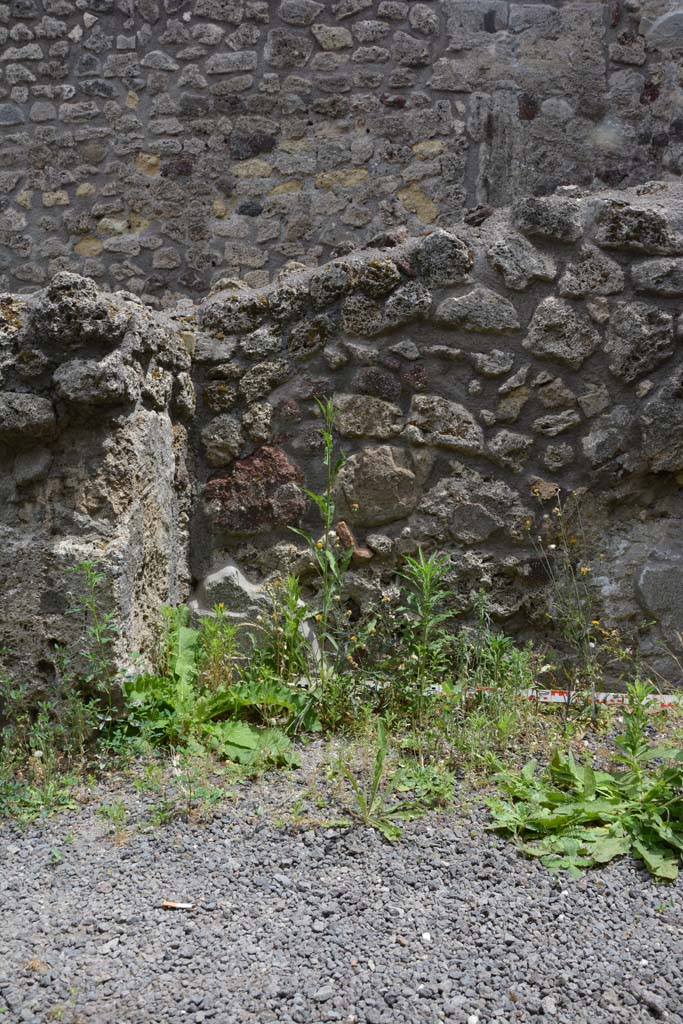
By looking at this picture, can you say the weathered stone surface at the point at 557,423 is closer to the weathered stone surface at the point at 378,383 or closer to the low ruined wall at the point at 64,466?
the weathered stone surface at the point at 378,383

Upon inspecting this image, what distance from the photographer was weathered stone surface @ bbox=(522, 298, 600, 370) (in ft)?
11.2

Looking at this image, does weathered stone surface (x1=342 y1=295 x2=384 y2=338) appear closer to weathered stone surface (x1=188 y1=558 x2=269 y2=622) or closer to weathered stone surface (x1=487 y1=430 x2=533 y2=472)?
weathered stone surface (x1=487 y1=430 x2=533 y2=472)

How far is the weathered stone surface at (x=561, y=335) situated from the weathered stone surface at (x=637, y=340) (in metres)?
0.08

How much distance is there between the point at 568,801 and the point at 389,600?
1.11 m

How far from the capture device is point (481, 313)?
3.41 metres

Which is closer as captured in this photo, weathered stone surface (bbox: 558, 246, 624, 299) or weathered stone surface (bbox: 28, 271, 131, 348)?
weathered stone surface (bbox: 28, 271, 131, 348)

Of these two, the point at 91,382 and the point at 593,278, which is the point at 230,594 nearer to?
the point at 91,382

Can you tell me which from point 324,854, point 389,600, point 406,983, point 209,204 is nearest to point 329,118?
point 209,204

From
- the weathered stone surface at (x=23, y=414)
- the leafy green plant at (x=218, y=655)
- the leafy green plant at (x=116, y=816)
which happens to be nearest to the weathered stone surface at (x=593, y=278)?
the leafy green plant at (x=218, y=655)

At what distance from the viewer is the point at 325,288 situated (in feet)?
11.4

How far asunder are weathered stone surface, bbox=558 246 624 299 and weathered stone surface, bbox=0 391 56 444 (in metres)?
1.86

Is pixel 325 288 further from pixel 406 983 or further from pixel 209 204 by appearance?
pixel 209 204

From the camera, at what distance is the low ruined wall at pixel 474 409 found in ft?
11.2

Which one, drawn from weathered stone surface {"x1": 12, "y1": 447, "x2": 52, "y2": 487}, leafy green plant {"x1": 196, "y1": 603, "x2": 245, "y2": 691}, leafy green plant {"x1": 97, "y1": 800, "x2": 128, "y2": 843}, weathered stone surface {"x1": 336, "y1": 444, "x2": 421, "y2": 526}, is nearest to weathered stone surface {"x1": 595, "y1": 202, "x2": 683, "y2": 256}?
weathered stone surface {"x1": 336, "y1": 444, "x2": 421, "y2": 526}
